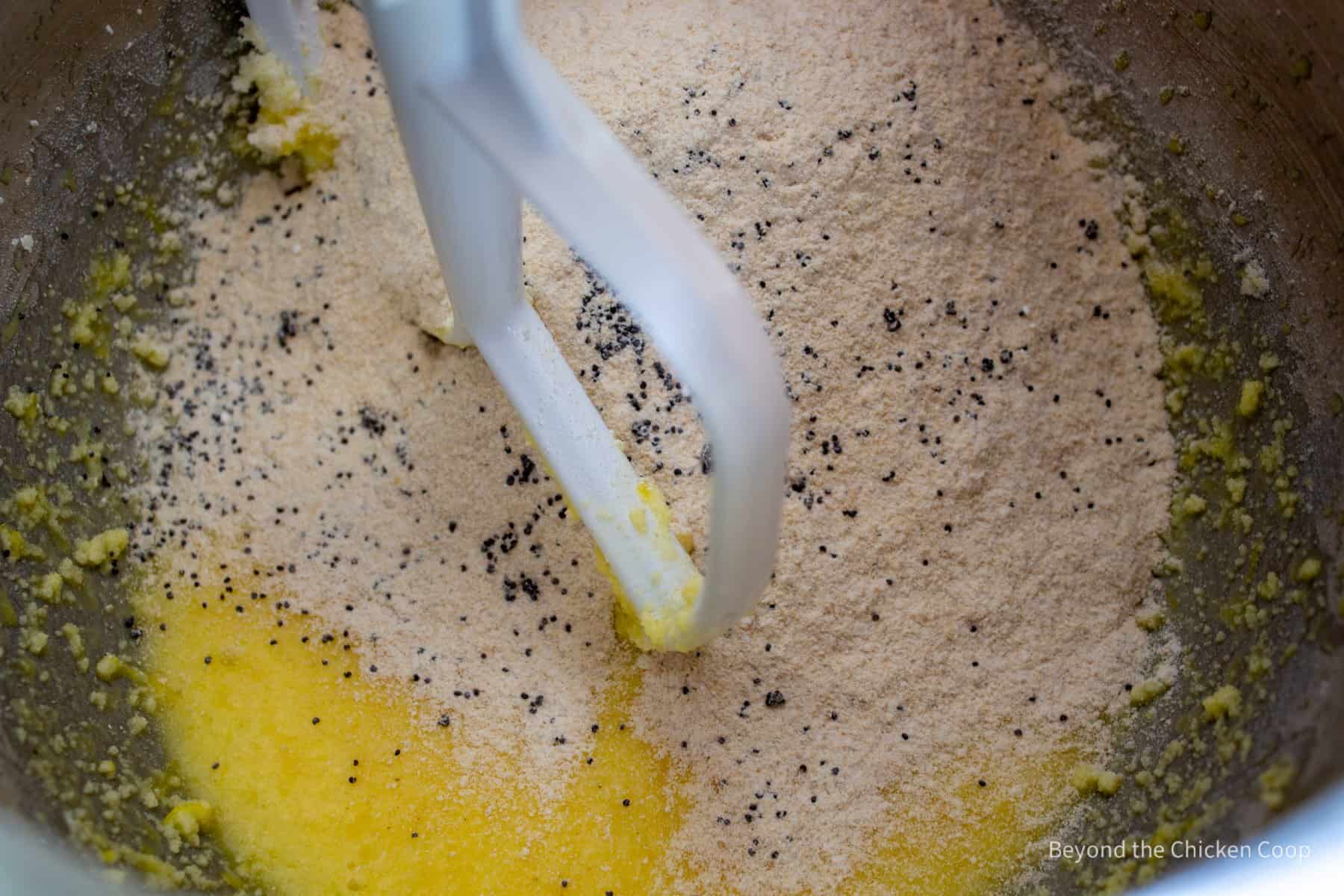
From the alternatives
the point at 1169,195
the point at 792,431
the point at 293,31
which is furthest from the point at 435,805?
the point at 1169,195

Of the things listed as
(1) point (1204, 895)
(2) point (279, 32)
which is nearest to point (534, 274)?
(2) point (279, 32)

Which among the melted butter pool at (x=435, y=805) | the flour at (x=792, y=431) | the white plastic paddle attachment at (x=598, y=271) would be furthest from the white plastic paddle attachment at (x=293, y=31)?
the melted butter pool at (x=435, y=805)

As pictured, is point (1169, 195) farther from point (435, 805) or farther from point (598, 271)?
point (435, 805)

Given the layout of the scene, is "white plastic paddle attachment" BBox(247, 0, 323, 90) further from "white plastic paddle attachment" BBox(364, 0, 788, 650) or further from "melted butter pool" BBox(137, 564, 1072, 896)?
"melted butter pool" BBox(137, 564, 1072, 896)

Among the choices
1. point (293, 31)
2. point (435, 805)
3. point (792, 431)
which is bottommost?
point (435, 805)

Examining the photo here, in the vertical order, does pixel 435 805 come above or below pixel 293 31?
below
